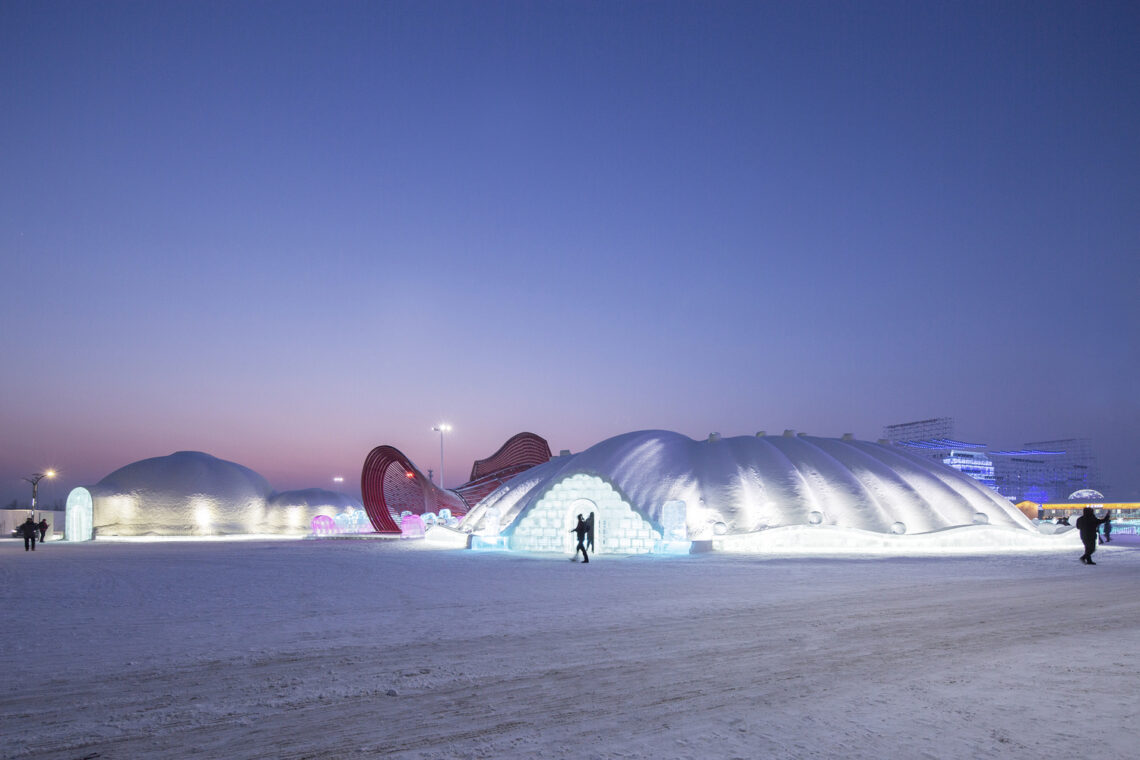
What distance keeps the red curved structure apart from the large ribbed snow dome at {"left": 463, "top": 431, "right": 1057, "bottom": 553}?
53.1ft

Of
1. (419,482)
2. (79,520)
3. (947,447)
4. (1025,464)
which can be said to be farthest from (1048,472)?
(79,520)

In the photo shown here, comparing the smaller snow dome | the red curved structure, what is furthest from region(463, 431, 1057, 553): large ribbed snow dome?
the smaller snow dome

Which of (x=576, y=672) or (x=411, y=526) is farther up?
(x=576, y=672)

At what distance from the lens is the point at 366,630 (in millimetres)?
8695

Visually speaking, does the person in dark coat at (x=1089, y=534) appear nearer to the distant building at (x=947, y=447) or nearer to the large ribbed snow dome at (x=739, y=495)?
the large ribbed snow dome at (x=739, y=495)

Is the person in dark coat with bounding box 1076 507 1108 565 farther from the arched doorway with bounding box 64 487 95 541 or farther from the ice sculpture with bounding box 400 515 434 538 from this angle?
the arched doorway with bounding box 64 487 95 541

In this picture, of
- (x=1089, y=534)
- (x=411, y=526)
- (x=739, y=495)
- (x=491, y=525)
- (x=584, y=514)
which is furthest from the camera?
(x=411, y=526)

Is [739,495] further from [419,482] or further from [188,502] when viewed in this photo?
[188,502]

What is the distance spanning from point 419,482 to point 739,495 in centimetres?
2744

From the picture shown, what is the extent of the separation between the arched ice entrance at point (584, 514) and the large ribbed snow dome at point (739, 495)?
0.11 ft

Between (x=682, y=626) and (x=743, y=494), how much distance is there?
60.3 ft

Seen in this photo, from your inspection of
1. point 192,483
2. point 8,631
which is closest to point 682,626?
point 8,631

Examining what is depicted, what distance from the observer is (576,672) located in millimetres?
6406

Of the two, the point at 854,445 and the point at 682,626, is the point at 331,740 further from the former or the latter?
the point at 854,445
